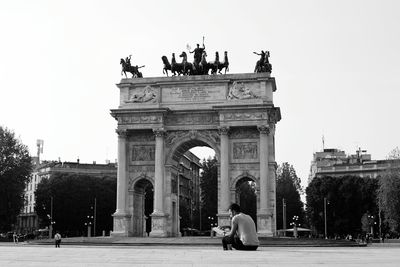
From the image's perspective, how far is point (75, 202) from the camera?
272 ft

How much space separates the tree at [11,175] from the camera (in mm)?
63844

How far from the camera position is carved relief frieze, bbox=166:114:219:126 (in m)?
54.2

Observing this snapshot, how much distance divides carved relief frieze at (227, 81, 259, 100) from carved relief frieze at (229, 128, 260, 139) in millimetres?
2624

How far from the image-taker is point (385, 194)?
59.4 m

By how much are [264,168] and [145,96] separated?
1168cm

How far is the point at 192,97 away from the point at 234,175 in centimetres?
731

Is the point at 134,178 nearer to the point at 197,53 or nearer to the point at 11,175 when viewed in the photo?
the point at 197,53

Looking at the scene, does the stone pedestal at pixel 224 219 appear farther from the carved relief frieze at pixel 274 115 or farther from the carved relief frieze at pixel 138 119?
the carved relief frieze at pixel 138 119

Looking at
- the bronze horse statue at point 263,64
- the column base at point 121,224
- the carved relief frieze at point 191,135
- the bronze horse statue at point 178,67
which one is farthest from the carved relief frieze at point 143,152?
the bronze horse statue at point 263,64

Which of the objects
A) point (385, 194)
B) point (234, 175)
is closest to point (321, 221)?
point (385, 194)

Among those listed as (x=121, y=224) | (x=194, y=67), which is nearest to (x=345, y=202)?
(x=194, y=67)

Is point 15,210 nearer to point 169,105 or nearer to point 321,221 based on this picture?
point 169,105

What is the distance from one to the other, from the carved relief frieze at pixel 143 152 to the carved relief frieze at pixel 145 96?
12.8 feet

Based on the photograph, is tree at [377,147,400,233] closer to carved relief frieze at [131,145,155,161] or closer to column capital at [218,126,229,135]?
column capital at [218,126,229,135]
